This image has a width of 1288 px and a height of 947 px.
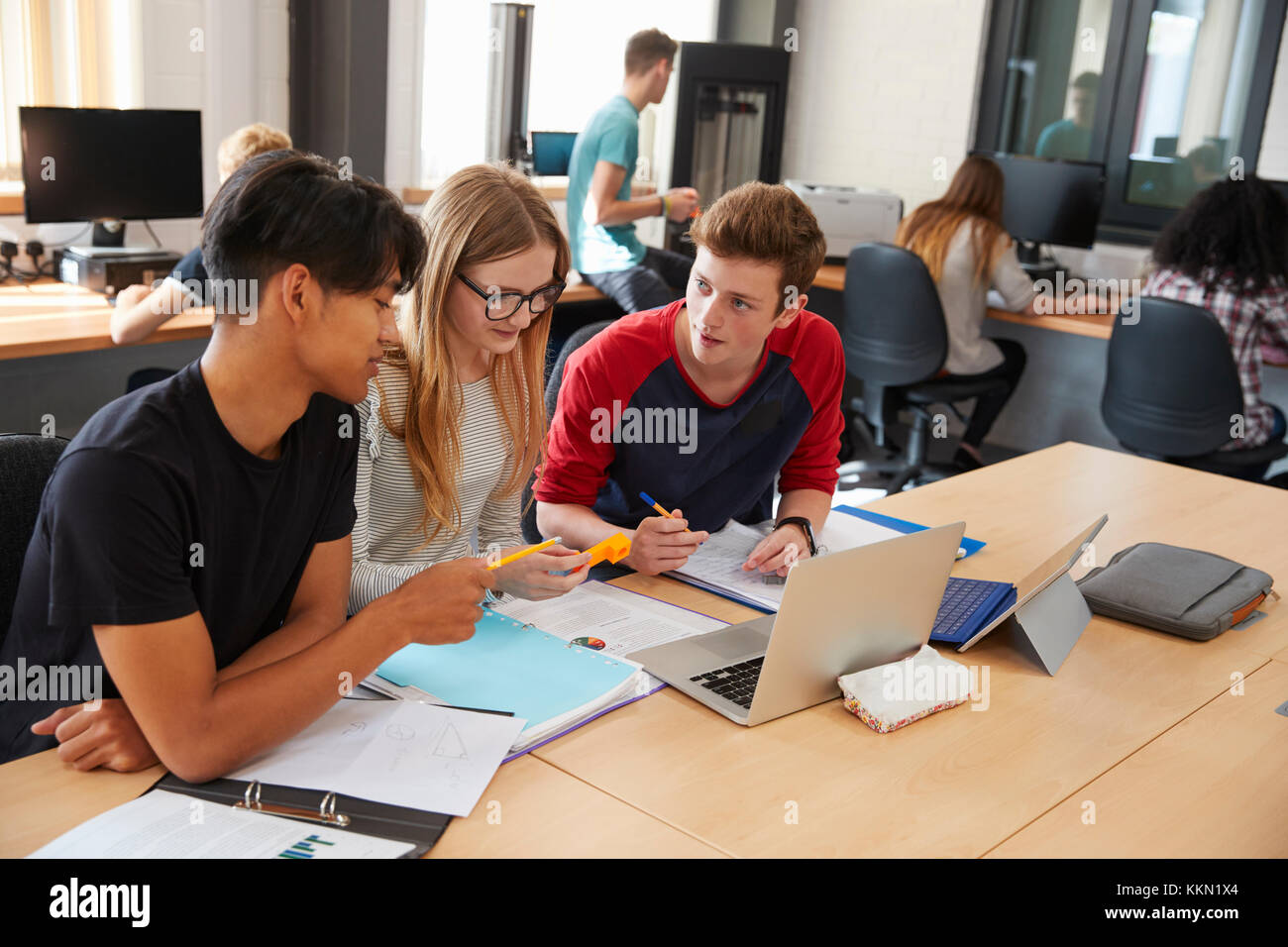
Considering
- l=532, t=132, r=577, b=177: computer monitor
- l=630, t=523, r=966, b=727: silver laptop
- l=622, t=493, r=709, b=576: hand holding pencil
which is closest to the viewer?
l=630, t=523, r=966, b=727: silver laptop

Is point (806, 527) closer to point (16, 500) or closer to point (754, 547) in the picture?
point (754, 547)

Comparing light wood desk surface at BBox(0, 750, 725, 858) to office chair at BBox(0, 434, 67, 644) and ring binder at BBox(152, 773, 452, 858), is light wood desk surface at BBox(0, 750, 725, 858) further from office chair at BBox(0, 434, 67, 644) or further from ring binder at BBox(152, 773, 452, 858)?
office chair at BBox(0, 434, 67, 644)

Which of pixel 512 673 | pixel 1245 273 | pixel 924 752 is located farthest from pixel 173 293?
pixel 1245 273

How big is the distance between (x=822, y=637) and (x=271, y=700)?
588mm

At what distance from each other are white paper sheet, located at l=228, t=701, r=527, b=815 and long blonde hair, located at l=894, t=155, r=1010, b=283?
3.12 m

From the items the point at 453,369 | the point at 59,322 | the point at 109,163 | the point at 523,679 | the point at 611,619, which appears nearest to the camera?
the point at 523,679

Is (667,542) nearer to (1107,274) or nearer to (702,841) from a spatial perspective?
(702,841)

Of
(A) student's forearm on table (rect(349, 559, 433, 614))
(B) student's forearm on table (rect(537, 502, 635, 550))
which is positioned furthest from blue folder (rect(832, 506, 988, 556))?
(A) student's forearm on table (rect(349, 559, 433, 614))

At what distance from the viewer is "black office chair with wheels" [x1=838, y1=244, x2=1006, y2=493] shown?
12.6 ft

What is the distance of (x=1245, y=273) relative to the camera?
3.47 meters

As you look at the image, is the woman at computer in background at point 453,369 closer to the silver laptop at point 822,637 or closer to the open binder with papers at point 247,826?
the silver laptop at point 822,637

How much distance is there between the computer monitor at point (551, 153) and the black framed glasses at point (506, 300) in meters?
3.13

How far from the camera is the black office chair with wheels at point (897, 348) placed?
384cm
